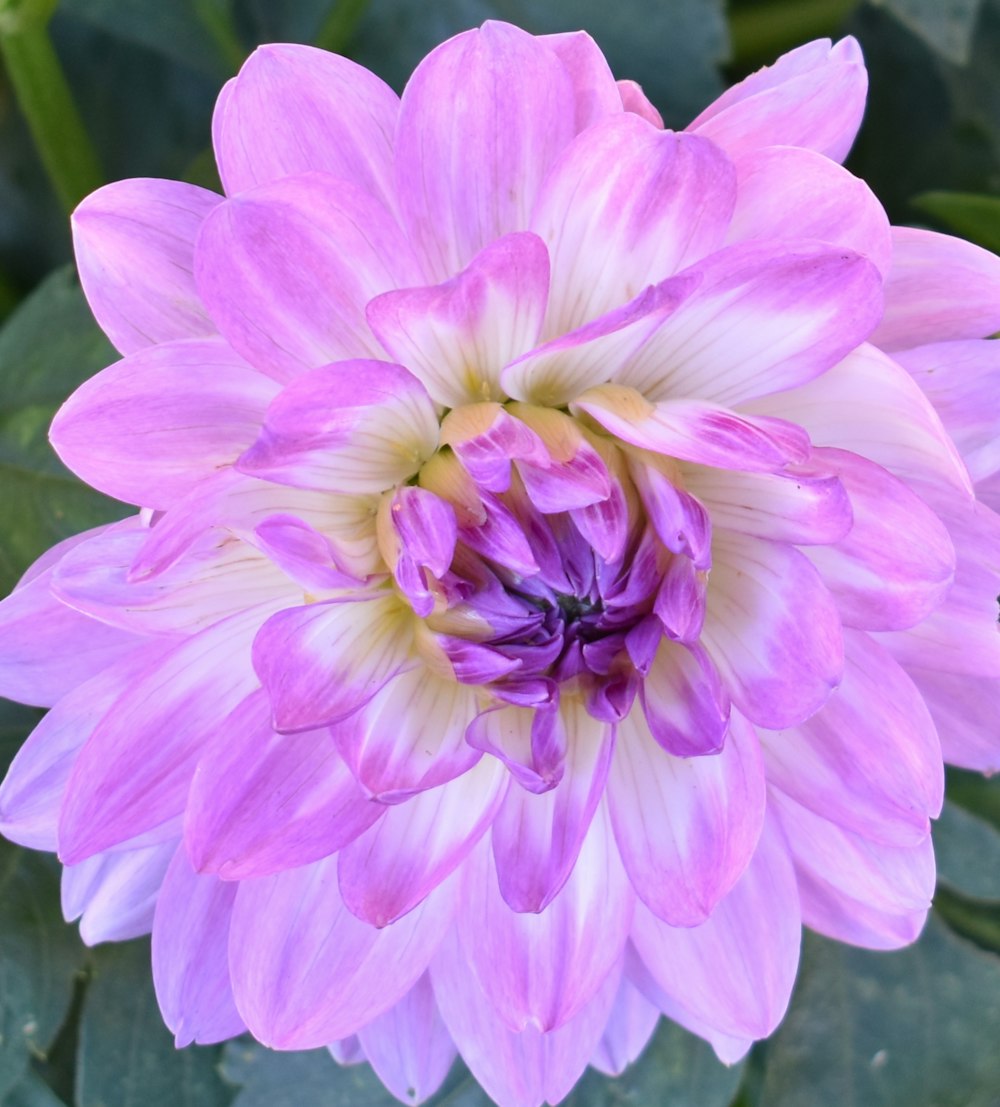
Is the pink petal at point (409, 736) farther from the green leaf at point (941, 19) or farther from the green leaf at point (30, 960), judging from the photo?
the green leaf at point (941, 19)

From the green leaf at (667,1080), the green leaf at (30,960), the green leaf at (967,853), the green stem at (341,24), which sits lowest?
the green leaf at (667,1080)

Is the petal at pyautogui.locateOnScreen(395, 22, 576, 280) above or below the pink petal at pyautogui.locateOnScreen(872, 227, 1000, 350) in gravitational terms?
above

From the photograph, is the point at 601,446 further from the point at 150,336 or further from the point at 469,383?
the point at 150,336

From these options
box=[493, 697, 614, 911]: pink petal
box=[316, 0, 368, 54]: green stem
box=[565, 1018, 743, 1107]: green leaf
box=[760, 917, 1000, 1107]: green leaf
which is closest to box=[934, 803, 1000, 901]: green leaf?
box=[760, 917, 1000, 1107]: green leaf

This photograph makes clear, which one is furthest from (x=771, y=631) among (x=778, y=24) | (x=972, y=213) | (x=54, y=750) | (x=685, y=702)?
(x=778, y=24)

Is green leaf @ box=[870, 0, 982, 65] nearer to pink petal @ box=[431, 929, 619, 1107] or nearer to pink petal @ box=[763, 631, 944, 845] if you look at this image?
pink petal @ box=[763, 631, 944, 845]

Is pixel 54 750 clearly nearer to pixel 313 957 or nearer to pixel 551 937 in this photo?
pixel 313 957

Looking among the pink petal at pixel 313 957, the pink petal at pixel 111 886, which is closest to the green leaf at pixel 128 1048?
the pink petal at pixel 111 886
